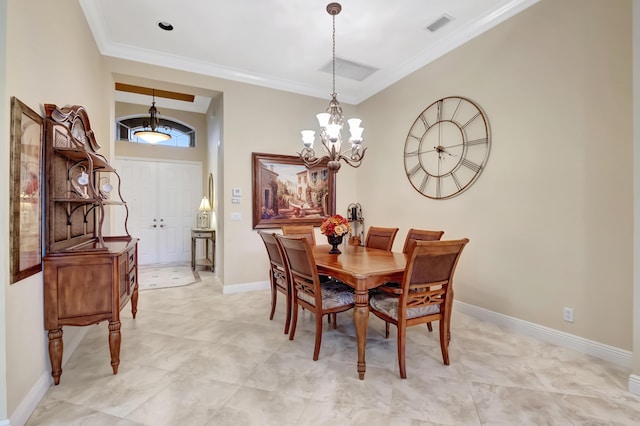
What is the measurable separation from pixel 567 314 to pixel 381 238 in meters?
1.81

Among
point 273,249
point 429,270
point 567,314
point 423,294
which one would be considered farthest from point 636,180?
point 273,249

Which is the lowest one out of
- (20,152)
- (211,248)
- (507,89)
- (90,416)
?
(90,416)

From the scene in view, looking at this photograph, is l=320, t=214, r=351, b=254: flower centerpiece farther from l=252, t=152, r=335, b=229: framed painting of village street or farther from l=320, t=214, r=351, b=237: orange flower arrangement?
Answer: l=252, t=152, r=335, b=229: framed painting of village street

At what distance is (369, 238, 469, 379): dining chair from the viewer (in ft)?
6.79

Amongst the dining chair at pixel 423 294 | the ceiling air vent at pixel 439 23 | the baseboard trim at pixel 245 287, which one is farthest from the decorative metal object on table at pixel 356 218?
the dining chair at pixel 423 294

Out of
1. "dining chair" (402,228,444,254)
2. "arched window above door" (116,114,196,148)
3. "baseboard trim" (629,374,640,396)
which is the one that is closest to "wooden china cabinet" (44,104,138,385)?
"dining chair" (402,228,444,254)

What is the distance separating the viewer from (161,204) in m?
6.45

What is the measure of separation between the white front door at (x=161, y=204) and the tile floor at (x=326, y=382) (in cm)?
A: 361

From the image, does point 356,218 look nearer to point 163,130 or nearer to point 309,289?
point 309,289

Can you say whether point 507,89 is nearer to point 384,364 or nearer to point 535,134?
point 535,134

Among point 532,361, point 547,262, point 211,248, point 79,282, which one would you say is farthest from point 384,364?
point 211,248

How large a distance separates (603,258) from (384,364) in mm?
1872

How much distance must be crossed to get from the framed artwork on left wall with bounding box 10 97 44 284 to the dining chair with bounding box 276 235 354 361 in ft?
5.20

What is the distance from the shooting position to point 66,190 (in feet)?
7.79
